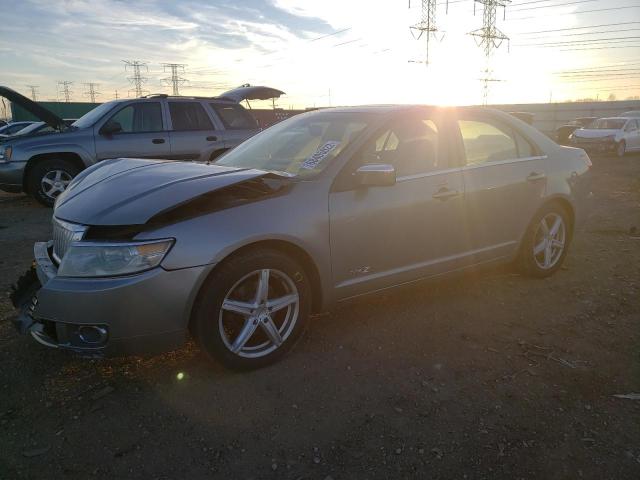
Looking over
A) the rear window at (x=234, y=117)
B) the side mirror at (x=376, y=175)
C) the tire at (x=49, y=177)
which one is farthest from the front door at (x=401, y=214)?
the tire at (x=49, y=177)

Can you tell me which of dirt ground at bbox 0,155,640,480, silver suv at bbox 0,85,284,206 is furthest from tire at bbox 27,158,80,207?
dirt ground at bbox 0,155,640,480

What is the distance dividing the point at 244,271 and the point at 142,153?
6279 mm

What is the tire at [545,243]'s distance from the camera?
4164 millimetres

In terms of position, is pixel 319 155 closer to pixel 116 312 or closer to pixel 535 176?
pixel 116 312

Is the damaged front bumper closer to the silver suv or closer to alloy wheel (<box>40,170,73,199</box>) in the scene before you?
the silver suv

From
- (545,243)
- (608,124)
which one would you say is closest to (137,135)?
(545,243)

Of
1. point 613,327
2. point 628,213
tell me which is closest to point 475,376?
point 613,327

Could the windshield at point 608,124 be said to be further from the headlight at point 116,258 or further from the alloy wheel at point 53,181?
the headlight at point 116,258

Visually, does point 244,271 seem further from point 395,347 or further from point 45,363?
point 45,363

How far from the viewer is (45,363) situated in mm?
2850

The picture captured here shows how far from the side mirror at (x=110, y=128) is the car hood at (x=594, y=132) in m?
17.5

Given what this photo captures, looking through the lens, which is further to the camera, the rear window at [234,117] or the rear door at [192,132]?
the rear window at [234,117]

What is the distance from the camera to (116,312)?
2.32 m

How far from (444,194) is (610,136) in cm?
1797
